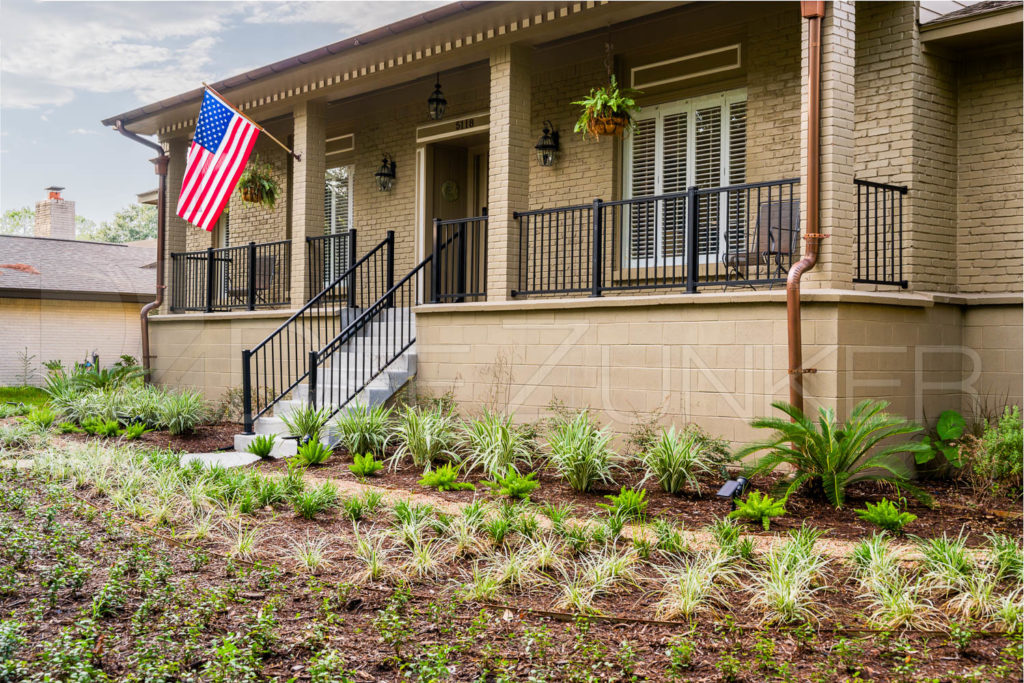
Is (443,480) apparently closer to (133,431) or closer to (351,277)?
(133,431)

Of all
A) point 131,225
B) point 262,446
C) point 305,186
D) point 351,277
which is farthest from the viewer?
point 131,225

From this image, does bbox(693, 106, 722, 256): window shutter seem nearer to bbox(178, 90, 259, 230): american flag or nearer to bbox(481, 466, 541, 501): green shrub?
bbox(481, 466, 541, 501): green shrub

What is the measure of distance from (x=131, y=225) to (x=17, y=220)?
9.83 m

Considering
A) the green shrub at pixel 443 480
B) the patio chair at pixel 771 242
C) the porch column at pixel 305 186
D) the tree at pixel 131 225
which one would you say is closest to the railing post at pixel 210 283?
the porch column at pixel 305 186

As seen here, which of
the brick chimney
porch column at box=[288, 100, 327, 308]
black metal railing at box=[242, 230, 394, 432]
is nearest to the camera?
black metal railing at box=[242, 230, 394, 432]

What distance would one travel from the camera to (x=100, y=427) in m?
9.30

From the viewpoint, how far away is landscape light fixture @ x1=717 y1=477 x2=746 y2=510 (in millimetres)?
6219

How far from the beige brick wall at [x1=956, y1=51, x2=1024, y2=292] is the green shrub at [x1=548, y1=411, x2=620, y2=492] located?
3.90 metres

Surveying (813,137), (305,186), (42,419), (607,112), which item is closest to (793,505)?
(813,137)

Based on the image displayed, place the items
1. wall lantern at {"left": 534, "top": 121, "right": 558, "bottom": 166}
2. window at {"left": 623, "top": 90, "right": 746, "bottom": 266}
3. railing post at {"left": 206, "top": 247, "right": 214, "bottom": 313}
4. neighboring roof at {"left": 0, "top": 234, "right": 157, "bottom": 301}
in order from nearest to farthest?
1. window at {"left": 623, "top": 90, "right": 746, "bottom": 266}
2. wall lantern at {"left": 534, "top": 121, "right": 558, "bottom": 166}
3. railing post at {"left": 206, "top": 247, "right": 214, "bottom": 313}
4. neighboring roof at {"left": 0, "top": 234, "right": 157, "bottom": 301}

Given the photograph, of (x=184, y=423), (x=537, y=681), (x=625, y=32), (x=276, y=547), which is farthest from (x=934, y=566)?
(x=184, y=423)

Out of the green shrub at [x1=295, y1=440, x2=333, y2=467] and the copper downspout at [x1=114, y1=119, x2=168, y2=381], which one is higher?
the copper downspout at [x1=114, y1=119, x2=168, y2=381]

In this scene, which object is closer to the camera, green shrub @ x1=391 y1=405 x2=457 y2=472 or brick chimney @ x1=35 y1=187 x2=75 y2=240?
green shrub @ x1=391 y1=405 x2=457 y2=472

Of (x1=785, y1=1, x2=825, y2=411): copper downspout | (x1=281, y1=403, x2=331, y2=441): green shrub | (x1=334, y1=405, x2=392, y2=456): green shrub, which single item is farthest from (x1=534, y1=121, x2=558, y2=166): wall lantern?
(x1=281, y1=403, x2=331, y2=441): green shrub
